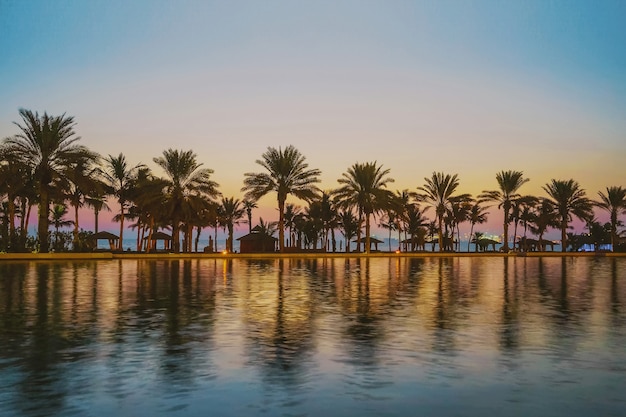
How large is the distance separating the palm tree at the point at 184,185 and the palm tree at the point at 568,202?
40544 millimetres

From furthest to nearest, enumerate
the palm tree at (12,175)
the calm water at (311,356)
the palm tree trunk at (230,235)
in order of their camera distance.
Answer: the palm tree trunk at (230,235) → the palm tree at (12,175) → the calm water at (311,356)

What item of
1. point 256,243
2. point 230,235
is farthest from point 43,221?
point 230,235

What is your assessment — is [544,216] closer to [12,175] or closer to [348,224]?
[348,224]

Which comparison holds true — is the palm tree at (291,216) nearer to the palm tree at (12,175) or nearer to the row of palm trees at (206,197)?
the row of palm trees at (206,197)

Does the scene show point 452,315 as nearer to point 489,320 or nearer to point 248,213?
point 489,320

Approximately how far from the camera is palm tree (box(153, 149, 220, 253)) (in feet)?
186

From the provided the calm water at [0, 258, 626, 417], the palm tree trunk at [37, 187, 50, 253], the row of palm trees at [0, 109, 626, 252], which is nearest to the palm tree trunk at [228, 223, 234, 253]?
the row of palm trees at [0, 109, 626, 252]

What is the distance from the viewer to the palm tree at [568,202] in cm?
7544

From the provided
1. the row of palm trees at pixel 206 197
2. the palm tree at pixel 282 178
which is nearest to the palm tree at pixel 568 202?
the row of palm trees at pixel 206 197

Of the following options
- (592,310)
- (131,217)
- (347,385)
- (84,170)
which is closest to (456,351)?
(347,385)

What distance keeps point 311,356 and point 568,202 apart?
73555 millimetres

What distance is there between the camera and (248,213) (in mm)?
89188

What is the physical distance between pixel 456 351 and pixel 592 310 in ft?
22.1

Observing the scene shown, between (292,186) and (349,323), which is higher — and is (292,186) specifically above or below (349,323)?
above
